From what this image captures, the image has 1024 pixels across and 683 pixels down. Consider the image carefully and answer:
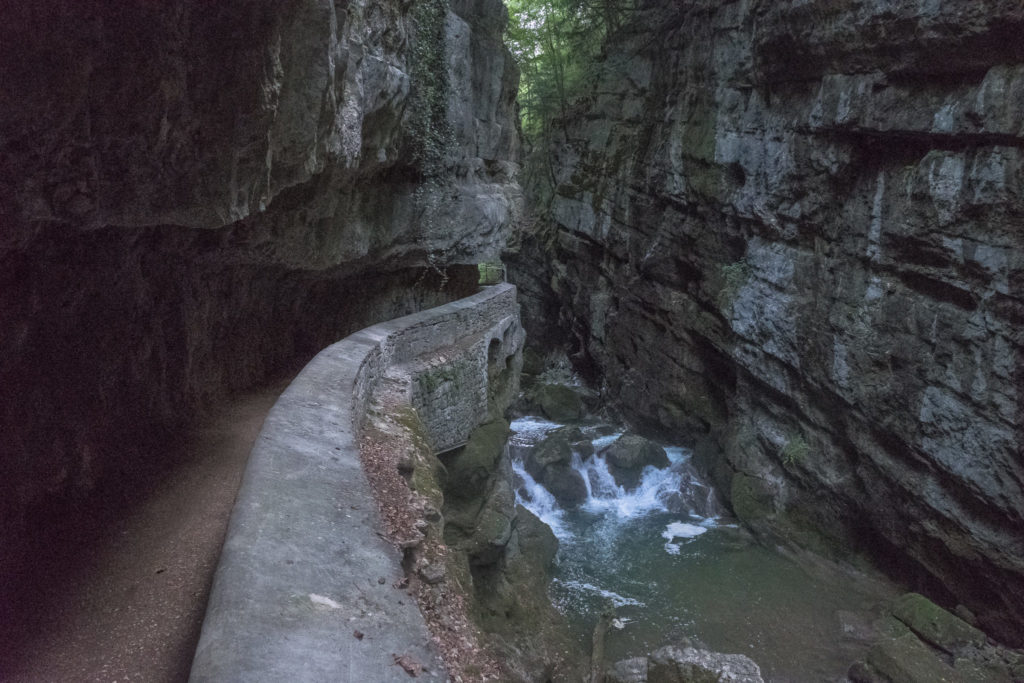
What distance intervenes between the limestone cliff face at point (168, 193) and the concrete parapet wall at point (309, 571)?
65.0 inches

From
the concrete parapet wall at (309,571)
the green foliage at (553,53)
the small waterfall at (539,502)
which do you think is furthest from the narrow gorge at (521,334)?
the green foliage at (553,53)

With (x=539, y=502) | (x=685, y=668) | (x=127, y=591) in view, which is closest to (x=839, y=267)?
(x=539, y=502)

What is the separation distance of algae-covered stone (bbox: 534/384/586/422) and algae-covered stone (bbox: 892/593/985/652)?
39.1ft

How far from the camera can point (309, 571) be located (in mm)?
2992

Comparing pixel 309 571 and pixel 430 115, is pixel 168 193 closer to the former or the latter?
pixel 309 571

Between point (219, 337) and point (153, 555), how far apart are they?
190 inches

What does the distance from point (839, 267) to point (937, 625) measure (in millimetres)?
7513

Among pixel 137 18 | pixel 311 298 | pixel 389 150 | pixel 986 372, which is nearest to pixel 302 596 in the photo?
pixel 137 18

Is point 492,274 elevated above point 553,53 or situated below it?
below

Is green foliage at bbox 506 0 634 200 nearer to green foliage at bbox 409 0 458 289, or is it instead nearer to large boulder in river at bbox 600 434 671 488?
green foliage at bbox 409 0 458 289

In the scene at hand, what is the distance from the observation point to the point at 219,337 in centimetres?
863

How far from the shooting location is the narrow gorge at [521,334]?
12.0 ft

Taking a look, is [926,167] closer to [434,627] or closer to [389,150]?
[389,150]

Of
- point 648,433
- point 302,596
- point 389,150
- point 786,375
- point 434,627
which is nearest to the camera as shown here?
point 302,596
